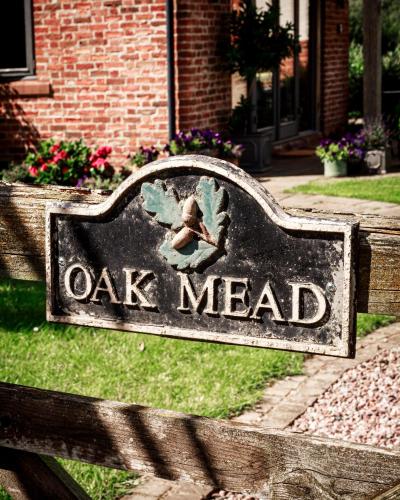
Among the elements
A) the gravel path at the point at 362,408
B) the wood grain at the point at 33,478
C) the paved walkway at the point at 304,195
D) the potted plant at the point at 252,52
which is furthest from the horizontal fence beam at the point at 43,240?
the potted plant at the point at 252,52

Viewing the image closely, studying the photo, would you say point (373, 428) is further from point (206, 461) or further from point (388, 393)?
point (206, 461)

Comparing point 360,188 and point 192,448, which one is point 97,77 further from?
point 192,448

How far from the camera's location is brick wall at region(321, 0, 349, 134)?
617 inches

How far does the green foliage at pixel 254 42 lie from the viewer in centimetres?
1151

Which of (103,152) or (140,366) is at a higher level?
(103,152)

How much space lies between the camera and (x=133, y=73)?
34.9 ft

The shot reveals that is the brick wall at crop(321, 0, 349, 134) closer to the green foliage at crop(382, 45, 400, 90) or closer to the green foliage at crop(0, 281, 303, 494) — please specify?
the green foliage at crop(382, 45, 400, 90)

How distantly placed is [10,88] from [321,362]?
7294 millimetres

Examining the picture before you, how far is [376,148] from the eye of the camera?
12.4 metres

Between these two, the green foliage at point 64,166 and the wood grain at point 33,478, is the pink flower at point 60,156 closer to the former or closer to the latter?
the green foliage at point 64,166

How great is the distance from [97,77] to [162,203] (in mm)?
9221

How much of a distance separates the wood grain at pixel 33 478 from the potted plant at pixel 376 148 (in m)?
10.4

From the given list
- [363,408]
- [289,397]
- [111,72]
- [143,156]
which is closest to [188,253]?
[363,408]

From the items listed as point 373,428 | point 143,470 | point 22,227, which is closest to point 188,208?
point 22,227
